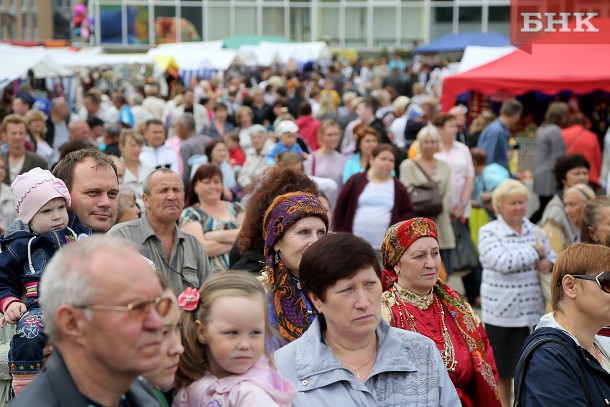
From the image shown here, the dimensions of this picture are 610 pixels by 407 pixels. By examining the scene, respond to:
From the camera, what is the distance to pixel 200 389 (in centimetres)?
294

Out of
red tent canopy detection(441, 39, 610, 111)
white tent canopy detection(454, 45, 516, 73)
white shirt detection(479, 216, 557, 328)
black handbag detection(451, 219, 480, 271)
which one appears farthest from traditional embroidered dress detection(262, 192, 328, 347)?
white tent canopy detection(454, 45, 516, 73)

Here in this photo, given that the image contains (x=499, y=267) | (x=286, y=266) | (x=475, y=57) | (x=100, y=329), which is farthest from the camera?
(x=475, y=57)

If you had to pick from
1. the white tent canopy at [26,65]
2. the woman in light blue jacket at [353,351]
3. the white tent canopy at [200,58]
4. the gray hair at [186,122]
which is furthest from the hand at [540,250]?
the white tent canopy at [200,58]

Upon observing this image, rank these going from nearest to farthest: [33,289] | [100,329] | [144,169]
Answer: [100,329]
[33,289]
[144,169]

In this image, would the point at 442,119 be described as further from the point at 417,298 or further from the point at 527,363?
the point at 527,363

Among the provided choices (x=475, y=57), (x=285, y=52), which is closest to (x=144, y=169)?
(x=475, y=57)

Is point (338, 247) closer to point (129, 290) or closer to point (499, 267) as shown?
point (129, 290)

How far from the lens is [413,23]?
174 ft

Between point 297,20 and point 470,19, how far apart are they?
9.53m

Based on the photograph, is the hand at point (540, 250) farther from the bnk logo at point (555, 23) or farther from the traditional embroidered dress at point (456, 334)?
the bnk logo at point (555, 23)

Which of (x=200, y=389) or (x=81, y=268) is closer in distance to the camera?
(x=81, y=268)

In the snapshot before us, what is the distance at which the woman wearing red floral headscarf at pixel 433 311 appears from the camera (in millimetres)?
4270

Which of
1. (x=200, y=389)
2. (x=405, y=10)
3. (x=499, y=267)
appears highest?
(x=405, y=10)

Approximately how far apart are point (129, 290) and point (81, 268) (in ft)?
0.43
